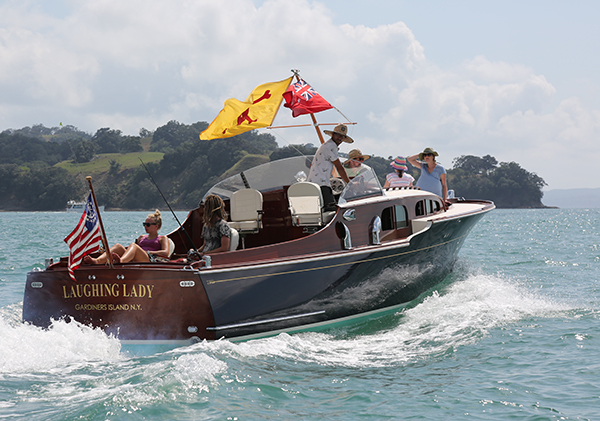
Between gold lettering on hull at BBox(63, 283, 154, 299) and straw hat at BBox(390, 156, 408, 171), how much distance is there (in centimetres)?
573

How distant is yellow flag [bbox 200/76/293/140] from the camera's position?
9.48 meters

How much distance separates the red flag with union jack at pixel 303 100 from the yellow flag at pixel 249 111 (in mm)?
337

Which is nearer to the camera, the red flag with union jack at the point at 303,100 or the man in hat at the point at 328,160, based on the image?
the man in hat at the point at 328,160

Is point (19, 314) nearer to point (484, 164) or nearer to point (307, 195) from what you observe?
point (307, 195)

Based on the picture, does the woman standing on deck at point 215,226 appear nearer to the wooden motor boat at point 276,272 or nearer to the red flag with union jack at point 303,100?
the wooden motor boat at point 276,272

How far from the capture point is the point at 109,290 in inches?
269

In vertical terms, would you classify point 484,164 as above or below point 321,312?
above

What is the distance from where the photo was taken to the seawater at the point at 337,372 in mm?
5227

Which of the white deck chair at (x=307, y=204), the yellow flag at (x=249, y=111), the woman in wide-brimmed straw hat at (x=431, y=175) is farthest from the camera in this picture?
the woman in wide-brimmed straw hat at (x=431, y=175)

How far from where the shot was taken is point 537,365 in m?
6.77

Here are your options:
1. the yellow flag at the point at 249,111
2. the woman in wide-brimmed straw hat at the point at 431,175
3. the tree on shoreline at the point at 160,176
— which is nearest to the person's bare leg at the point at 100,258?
the yellow flag at the point at 249,111

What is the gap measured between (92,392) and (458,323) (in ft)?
17.1

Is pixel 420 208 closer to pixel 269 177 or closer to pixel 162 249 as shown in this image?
pixel 269 177

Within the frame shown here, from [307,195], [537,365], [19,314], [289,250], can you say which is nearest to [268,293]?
[289,250]
